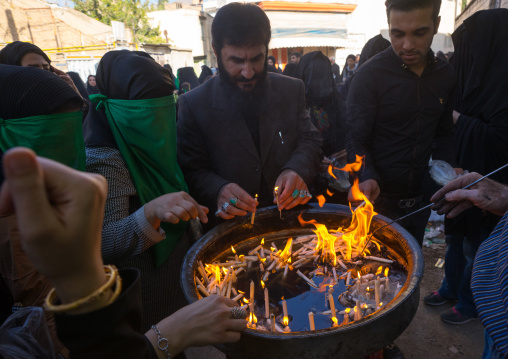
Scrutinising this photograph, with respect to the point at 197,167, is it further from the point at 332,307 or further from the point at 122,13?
the point at 122,13

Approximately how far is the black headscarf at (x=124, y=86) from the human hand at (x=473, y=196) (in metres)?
1.87

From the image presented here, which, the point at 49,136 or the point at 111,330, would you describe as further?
the point at 49,136

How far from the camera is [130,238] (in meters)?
1.75

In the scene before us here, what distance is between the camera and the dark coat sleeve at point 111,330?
89 centimetres

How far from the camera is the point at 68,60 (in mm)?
19422

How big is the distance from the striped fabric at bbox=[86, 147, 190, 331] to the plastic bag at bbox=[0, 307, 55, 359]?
0.54 meters

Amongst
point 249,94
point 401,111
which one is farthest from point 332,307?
point 401,111

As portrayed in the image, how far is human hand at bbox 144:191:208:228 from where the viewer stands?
1.74 metres

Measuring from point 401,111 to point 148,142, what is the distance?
2274 mm

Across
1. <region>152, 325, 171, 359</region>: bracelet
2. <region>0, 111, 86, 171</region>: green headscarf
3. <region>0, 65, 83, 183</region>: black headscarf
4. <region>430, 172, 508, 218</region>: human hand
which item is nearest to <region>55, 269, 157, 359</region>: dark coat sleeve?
<region>152, 325, 171, 359</region>: bracelet

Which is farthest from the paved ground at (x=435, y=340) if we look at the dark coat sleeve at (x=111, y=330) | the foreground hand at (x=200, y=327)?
the dark coat sleeve at (x=111, y=330)

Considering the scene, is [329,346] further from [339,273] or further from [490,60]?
[490,60]

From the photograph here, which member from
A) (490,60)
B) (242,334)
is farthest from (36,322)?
(490,60)

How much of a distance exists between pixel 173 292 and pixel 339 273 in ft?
3.70
